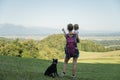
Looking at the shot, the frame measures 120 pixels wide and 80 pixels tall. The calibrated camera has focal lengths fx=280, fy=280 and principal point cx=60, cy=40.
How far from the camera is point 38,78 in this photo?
10328 mm

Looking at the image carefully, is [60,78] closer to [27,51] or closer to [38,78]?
[38,78]

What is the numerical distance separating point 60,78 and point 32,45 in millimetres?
59442

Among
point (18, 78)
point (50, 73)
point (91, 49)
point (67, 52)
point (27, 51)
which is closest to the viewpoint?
point (18, 78)

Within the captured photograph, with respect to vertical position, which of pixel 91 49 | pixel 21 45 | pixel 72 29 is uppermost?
pixel 72 29

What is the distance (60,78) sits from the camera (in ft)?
36.2

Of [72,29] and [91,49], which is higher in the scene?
[72,29]

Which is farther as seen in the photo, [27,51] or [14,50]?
[27,51]

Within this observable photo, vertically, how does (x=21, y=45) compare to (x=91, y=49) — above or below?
above

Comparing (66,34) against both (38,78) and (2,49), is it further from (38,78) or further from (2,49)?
(2,49)

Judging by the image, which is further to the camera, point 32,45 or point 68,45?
point 32,45

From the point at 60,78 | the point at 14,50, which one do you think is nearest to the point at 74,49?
the point at 60,78

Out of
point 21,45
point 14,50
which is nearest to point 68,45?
point 14,50

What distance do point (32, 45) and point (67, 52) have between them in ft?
197

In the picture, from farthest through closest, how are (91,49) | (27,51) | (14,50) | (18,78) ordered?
1. (91,49)
2. (27,51)
3. (14,50)
4. (18,78)
